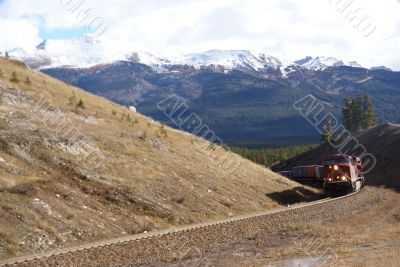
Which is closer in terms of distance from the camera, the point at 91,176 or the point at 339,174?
the point at 91,176

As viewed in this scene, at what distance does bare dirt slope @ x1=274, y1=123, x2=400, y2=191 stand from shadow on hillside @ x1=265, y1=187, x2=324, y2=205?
12273 mm

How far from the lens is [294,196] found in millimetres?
51031

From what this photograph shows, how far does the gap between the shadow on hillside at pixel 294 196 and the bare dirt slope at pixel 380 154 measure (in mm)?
12273

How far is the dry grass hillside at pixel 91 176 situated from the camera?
27375 mm

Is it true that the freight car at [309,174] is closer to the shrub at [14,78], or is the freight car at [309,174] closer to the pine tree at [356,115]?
the shrub at [14,78]

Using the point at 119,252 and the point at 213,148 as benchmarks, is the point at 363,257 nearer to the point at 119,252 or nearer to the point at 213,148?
the point at 119,252

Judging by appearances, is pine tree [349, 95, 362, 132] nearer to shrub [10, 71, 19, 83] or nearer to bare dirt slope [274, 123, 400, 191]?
bare dirt slope [274, 123, 400, 191]

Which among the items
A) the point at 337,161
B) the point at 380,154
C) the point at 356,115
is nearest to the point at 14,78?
the point at 337,161

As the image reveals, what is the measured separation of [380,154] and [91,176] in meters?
66.5

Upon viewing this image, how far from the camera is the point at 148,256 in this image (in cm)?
2236

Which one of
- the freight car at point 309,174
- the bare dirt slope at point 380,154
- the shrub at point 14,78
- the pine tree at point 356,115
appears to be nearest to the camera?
the shrub at point 14,78

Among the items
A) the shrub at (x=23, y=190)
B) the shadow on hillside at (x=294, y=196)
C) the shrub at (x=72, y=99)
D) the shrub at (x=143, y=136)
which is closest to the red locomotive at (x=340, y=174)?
the shadow on hillside at (x=294, y=196)

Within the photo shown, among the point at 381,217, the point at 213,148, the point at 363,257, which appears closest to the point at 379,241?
the point at 363,257

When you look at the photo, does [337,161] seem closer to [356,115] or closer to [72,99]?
A: [72,99]
